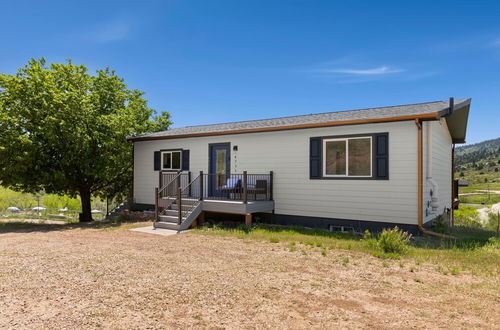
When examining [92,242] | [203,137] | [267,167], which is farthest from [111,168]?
[267,167]

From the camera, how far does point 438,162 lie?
33.8 ft

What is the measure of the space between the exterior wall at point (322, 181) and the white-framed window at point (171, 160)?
1.23ft

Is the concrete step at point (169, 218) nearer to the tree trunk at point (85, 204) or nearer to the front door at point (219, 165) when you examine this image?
the front door at point (219, 165)

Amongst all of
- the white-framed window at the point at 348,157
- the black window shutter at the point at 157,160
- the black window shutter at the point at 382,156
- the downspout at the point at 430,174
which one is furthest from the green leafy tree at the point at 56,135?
the downspout at the point at 430,174

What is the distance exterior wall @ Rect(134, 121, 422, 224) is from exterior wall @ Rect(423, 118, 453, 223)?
0.65 m

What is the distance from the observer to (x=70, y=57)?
14547mm

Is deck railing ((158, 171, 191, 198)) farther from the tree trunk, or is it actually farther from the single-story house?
the tree trunk

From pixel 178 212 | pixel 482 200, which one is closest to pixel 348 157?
pixel 178 212

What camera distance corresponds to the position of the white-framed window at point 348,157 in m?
8.78

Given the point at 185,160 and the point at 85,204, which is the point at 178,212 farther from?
the point at 85,204

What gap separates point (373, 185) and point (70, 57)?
46.5ft

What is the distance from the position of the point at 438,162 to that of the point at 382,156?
317 cm

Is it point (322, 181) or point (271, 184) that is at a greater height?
point (322, 181)

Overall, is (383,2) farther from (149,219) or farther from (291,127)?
(149,219)
